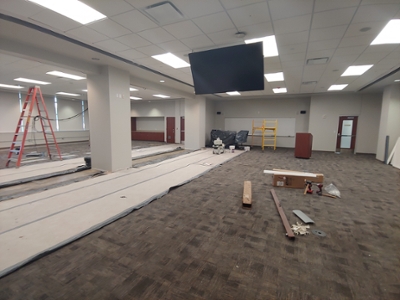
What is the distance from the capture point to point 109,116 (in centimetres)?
519

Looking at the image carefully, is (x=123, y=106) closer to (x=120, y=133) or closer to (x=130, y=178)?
(x=120, y=133)

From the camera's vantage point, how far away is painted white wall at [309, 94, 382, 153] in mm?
8922

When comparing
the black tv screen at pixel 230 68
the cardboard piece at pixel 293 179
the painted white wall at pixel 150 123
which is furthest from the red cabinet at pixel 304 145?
the painted white wall at pixel 150 123

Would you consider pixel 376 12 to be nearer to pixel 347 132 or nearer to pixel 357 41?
pixel 357 41

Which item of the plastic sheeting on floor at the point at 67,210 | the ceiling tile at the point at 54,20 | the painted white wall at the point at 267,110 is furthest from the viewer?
the painted white wall at the point at 267,110

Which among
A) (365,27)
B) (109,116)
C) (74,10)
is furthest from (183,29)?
(109,116)

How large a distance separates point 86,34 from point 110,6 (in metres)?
1.12

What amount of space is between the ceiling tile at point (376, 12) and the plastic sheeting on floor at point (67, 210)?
4017 millimetres

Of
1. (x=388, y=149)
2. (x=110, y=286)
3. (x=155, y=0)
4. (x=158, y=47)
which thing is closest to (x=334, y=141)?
(x=388, y=149)

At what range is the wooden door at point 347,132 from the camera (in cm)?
941

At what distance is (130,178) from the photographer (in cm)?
479

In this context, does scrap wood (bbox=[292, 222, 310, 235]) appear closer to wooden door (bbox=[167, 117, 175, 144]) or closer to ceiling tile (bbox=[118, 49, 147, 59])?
ceiling tile (bbox=[118, 49, 147, 59])

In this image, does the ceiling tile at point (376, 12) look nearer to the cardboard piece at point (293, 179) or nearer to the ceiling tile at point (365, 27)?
the ceiling tile at point (365, 27)

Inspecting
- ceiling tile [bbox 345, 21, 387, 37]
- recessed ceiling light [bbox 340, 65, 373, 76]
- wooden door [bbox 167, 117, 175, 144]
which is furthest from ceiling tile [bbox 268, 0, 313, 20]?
wooden door [bbox 167, 117, 175, 144]
